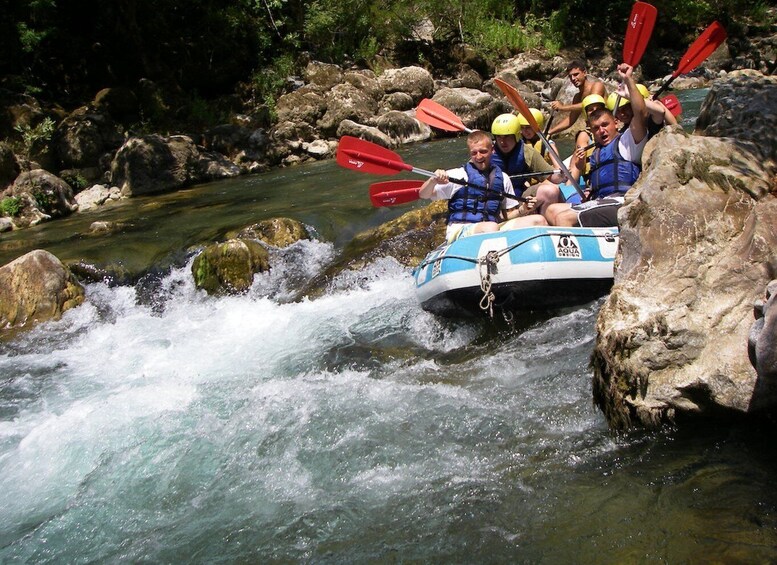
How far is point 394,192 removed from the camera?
230 inches

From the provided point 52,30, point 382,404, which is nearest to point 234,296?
point 382,404

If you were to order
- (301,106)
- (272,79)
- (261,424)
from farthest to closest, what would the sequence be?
(272,79)
(301,106)
(261,424)

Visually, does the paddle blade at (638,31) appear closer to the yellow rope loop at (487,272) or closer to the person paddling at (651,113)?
the person paddling at (651,113)

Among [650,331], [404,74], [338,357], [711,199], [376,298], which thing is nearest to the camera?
[650,331]

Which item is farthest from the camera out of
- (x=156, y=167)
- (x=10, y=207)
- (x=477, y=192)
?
(x=156, y=167)

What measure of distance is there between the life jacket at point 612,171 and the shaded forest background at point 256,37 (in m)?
10.4

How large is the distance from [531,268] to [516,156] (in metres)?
1.72

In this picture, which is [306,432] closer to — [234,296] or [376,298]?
[376,298]

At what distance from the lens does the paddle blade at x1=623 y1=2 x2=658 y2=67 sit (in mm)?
5523

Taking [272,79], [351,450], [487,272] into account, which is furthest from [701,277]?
[272,79]

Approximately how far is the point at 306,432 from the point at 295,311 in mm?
2352

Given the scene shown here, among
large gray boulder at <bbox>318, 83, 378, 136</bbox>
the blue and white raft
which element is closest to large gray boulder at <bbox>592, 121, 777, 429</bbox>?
the blue and white raft

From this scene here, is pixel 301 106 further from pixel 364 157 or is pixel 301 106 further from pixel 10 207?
pixel 364 157

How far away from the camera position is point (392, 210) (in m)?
7.56
